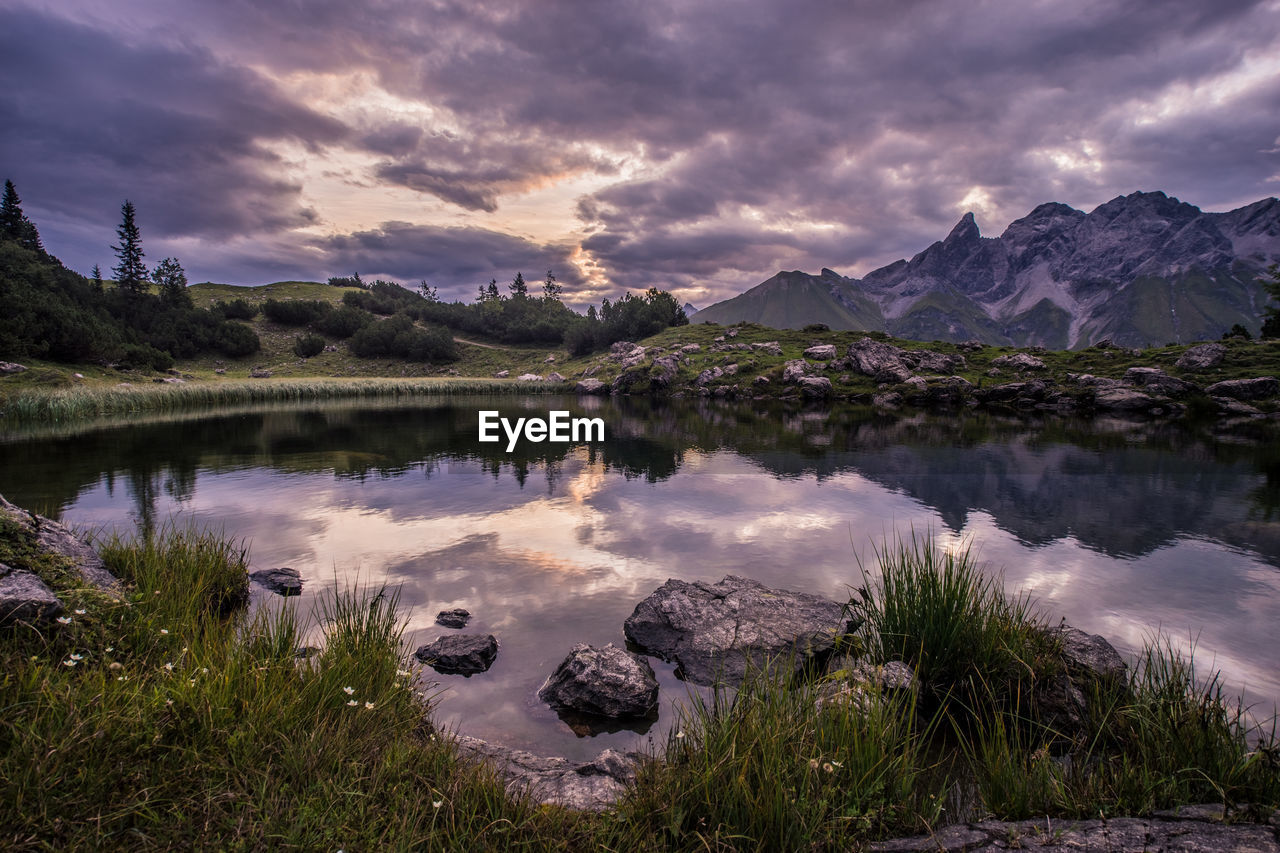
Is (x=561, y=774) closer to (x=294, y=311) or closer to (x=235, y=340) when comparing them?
(x=235, y=340)

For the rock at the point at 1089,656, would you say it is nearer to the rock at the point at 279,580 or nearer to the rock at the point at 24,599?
the rock at the point at 24,599

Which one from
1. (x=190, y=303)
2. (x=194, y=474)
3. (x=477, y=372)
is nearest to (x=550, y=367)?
(x=477, y=372)

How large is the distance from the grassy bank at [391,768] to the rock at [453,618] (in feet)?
13.0

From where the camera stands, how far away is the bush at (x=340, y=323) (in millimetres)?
113125

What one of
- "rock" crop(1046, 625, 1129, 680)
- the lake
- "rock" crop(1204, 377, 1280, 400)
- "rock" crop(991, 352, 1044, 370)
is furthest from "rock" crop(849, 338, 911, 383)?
"rock" crop(1046, 625, 1129, 680)

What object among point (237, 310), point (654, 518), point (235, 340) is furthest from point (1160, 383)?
point (237, 310)

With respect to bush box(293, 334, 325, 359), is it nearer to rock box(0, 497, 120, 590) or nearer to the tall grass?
the tall grass

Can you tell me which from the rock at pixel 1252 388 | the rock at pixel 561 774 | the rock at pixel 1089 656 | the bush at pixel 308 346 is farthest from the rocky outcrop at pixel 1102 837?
the bush at pixel 308 346

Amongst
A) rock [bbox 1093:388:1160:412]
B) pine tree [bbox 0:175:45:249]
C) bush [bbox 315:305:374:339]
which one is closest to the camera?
rock [bbox 1093:388:1160:412]

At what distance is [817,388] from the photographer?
66438mm

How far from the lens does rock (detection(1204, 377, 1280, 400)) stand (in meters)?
47.2

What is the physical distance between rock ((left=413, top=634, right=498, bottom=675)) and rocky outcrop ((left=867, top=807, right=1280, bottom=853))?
21.2 feet

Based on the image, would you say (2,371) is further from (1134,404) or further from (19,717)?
(1134,404)

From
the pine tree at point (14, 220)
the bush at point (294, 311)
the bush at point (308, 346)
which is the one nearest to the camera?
the pine tree at point (14, 220)
